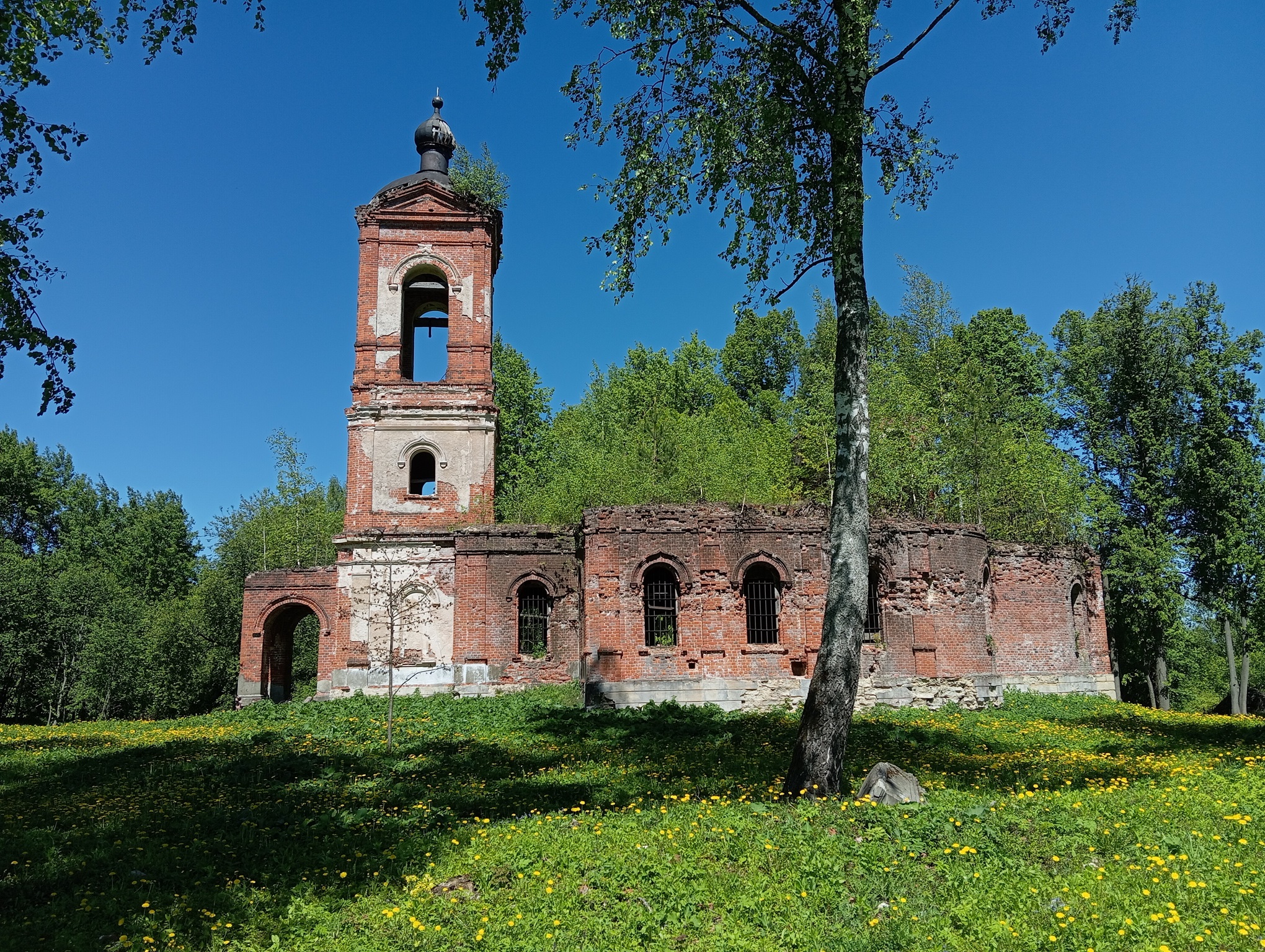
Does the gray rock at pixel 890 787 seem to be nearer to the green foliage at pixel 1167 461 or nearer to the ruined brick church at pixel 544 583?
the ruined brick church at pixel 544 583

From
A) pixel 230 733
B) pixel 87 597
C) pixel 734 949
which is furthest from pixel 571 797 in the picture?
pixel 87 597

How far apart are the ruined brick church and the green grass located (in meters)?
6.47

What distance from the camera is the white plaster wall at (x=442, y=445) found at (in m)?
24.9

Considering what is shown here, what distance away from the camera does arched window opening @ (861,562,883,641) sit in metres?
20.6

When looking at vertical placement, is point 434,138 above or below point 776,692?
above

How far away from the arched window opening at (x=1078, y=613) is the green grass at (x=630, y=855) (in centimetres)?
1362

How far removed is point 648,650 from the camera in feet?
64.3

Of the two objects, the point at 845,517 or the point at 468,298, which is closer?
the point at 845,517

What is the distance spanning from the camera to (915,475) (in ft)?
97.0

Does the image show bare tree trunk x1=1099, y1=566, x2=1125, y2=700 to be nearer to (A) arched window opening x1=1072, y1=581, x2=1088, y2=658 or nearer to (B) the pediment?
(A) arched window opening x1=1072, y1=581, x2=1088, y2=658

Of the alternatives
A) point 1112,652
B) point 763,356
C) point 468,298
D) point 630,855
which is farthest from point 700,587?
point 763,356

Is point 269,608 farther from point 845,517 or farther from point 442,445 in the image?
point 845,517

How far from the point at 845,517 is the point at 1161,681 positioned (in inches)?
1048

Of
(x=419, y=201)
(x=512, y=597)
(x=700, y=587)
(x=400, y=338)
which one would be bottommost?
(x=512, y=597)
